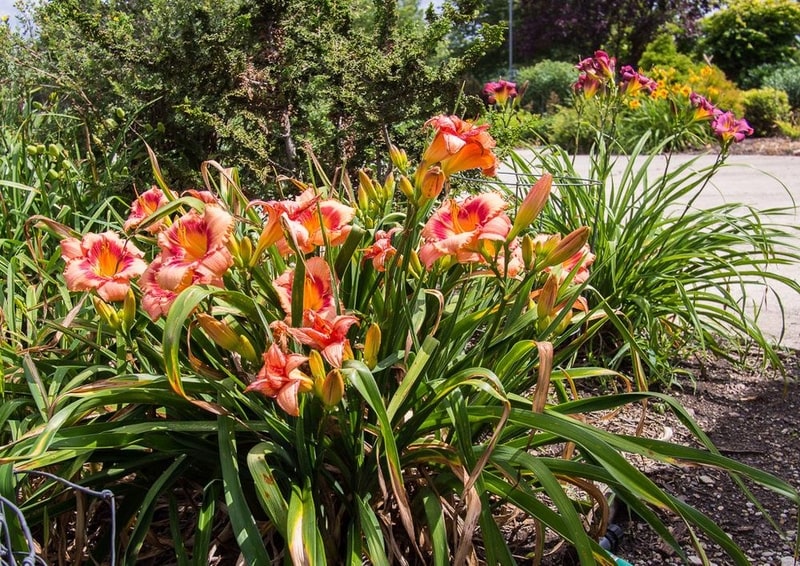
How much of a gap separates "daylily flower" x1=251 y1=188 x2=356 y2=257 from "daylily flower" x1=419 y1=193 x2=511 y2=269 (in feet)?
0.69

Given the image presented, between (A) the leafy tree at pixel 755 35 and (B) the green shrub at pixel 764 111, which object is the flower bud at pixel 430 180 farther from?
(A) the leafy tree at pixel 755 35

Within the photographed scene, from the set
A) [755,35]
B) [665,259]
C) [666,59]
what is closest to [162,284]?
[665,259]

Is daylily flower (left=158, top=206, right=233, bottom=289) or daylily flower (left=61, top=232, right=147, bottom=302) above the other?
daylily flower (left=158, top=206, right=233, bottom=289)

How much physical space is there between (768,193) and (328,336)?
8018 millimetres

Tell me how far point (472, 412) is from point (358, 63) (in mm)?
2231

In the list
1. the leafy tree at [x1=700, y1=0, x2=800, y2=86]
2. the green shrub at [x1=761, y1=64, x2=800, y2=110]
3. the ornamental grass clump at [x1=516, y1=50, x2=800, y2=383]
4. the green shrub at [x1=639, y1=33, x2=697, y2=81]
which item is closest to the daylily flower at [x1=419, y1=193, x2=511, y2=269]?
the ornamental grass clump at [x1=516, y1=50, x2=800, y2=383]

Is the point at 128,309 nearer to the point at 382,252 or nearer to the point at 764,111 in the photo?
the point at 382,252

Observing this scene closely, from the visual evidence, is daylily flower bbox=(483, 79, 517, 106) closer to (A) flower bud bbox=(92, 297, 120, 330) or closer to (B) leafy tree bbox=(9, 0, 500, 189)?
(B) leafy tree bbox=(9, 0, 500, 189)

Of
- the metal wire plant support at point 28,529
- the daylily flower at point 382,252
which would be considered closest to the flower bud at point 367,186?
the daylily flower at point 382,252

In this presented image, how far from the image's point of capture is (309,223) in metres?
1.63

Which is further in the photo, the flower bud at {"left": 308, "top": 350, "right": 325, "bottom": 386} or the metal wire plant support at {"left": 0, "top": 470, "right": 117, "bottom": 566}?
the flower bud at {"left": 308, "top": 350, "right": 325, "bottom": 386}

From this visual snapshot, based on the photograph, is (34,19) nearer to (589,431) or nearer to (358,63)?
(358,63)

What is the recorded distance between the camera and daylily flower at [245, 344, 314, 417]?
1.28 meters

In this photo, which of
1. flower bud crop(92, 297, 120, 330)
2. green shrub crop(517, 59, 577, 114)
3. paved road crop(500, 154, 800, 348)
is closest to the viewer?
flower bud crop(92, 297, 120, 330)
